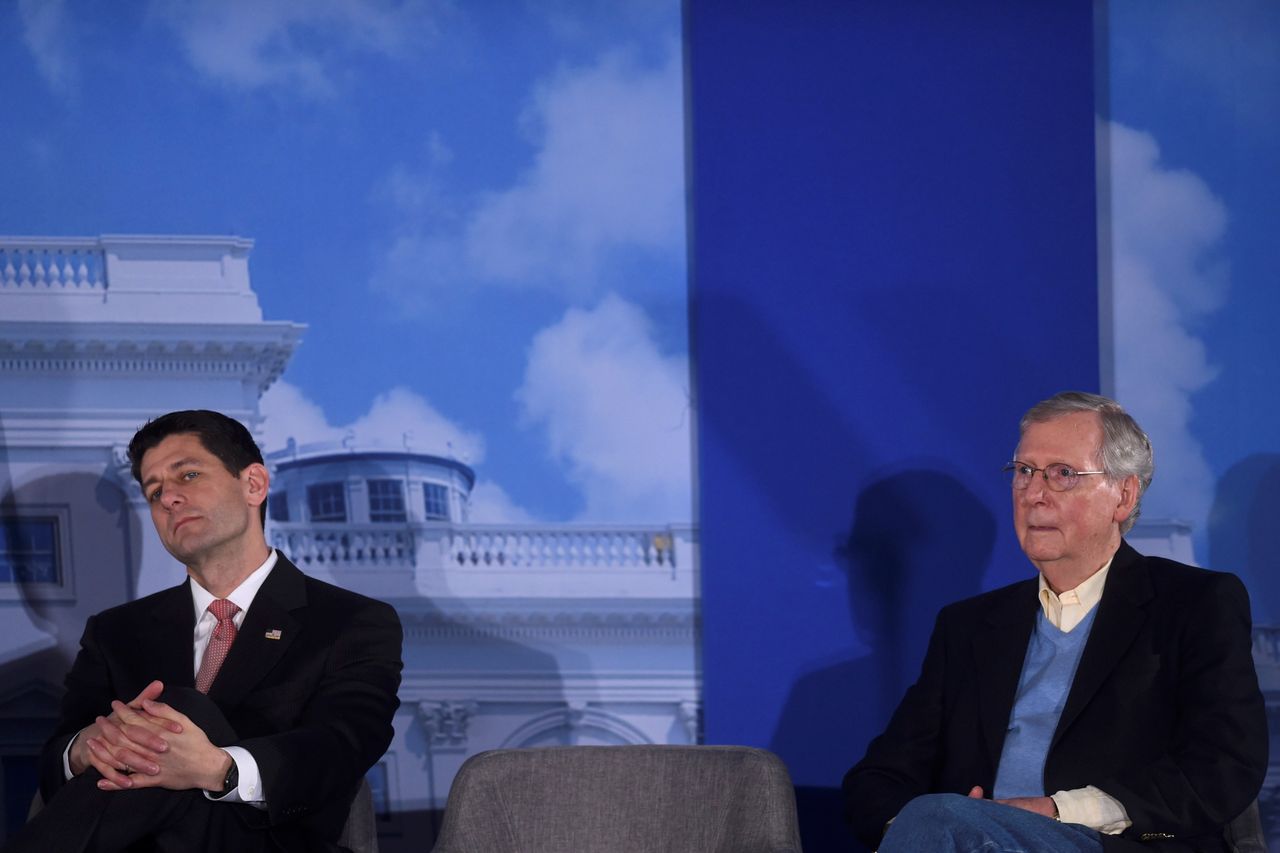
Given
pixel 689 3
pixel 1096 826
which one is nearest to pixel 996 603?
pixel 1096 826

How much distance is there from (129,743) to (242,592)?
A: 0.50 m

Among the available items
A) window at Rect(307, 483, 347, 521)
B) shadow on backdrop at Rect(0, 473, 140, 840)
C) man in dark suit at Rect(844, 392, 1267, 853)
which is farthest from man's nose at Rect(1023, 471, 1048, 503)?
shadow on backdrop at Rect(0, 473, 140, 840)

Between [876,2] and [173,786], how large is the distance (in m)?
2.65

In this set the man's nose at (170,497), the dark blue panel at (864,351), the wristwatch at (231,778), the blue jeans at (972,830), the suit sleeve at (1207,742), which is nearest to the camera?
the blue jeans at (972,830)

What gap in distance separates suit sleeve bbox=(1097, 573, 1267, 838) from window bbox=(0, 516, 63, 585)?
9.09 ft

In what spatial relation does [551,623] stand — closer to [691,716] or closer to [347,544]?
[691,716]

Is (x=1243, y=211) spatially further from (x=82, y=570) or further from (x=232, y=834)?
(x=82, y=570)

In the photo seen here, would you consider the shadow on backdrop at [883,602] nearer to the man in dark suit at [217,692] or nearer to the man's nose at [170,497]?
the man in dark suit at [217,692]

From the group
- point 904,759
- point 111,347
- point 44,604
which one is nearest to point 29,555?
point 44,604

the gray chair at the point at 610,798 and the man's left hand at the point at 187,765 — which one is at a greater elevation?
the man's left hand at the point at 187,765

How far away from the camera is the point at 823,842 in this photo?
368 centimetres

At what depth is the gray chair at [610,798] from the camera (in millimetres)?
2916

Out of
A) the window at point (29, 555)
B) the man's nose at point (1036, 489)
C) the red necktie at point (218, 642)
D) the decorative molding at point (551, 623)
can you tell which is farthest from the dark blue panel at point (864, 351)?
the window at point (29, 555)

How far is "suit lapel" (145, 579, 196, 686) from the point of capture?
115 inches
